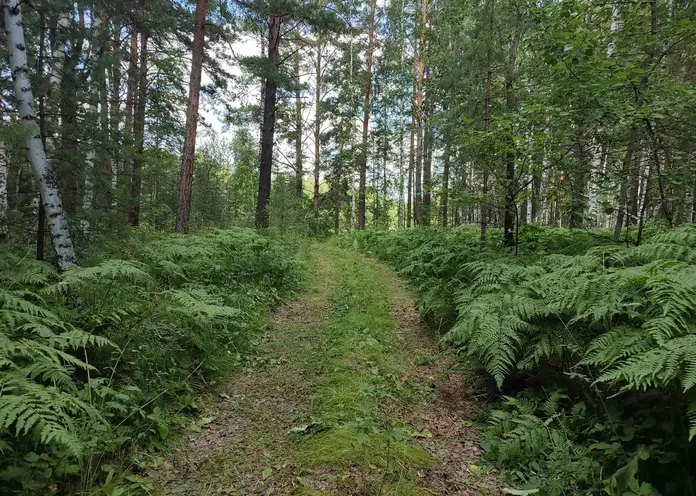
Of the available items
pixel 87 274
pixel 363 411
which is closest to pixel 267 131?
pixel 87 274

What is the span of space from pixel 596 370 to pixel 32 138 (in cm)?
690

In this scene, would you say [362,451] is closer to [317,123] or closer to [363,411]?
[363,411]

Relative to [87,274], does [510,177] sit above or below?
above

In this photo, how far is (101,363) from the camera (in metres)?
3.12

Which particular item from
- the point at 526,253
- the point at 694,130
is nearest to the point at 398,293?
the point at 526,253

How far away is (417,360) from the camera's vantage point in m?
4.52

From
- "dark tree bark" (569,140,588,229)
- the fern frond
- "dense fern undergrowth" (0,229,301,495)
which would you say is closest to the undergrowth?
"dense fern undergrowth" (0,229,301,495)

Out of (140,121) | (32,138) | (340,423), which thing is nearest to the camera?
(340,423)

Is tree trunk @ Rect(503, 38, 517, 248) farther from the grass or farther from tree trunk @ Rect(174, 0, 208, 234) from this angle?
tree trunk @ Rect(174, 0, 208, 234)

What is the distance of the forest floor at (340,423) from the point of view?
247 centimetres

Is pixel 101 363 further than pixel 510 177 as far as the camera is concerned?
No

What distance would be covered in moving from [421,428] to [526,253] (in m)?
3.72

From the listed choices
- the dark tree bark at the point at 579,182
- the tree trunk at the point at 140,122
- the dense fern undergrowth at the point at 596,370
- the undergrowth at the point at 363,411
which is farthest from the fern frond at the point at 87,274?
the tree trunk at the point at 140,122

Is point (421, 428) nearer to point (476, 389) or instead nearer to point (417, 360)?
point (476, 389)
